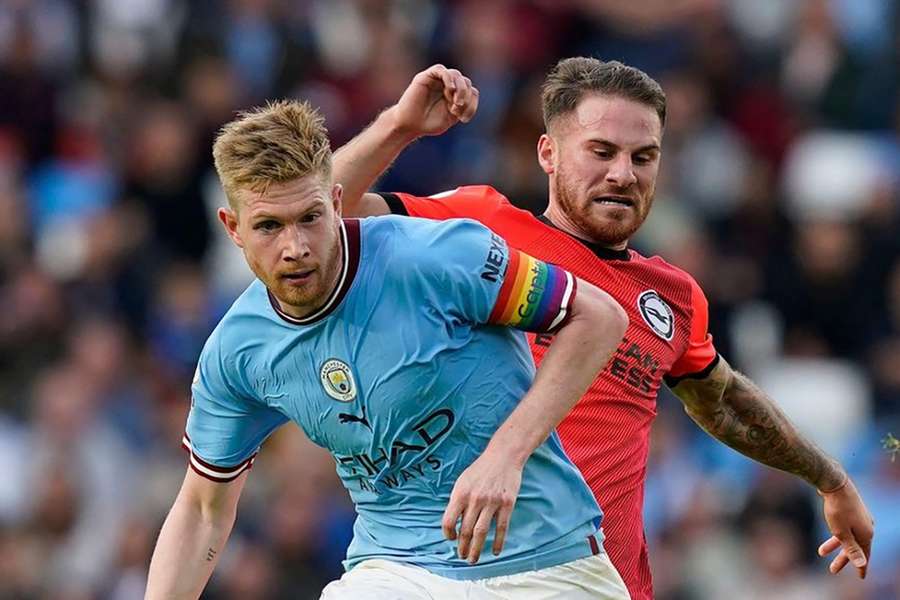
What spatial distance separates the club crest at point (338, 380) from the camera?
539 cm

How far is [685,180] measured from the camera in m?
13.4

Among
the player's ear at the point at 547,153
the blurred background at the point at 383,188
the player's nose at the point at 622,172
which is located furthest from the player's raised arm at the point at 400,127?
the blurred background at the point at 383,188

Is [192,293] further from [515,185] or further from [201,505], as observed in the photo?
[201,505]

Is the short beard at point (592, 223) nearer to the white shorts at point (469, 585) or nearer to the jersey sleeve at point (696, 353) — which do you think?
the jersey sleeve at point (696, 353)

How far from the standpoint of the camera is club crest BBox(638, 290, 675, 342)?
645 centimetres

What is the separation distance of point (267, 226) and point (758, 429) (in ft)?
7.56

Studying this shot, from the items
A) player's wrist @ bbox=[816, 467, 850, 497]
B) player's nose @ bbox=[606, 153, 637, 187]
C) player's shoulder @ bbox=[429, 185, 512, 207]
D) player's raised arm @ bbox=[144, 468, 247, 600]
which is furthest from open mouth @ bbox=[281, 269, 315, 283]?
player's wrist @ bbox=[816, 467, 850, 497]

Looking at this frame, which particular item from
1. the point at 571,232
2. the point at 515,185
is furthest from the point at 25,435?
the point at 571,232

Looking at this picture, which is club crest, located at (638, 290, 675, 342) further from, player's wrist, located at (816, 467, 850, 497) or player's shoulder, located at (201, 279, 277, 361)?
player's shoulder, located at (201, 279, 277, 361)

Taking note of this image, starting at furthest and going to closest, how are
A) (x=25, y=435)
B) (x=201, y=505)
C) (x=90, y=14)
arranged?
(x=90, y=14)
(x=25, y=435)
(x=201, y=505)

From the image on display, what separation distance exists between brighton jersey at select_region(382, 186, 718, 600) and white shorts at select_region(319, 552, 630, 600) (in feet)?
2.01

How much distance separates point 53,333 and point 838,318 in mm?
4994

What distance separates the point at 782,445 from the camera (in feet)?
22.4

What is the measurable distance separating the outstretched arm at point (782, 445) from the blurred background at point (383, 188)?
4.22m
